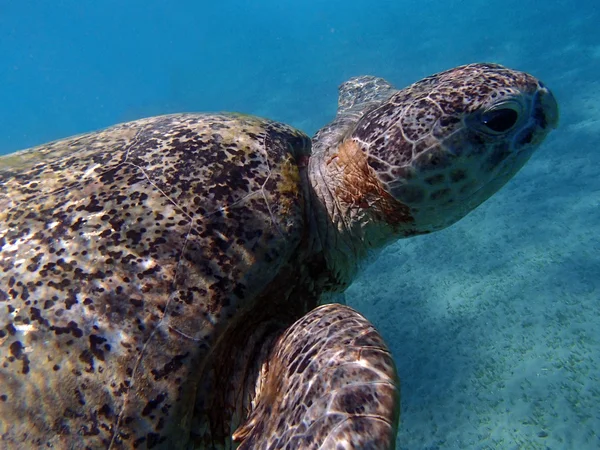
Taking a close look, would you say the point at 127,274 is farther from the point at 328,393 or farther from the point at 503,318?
the point at 503,318

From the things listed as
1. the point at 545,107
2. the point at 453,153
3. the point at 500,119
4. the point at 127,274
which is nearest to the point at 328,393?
the point at 127,274

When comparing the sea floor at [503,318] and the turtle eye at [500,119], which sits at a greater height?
the turtle eye at [500,119]

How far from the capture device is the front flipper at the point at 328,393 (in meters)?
1.15

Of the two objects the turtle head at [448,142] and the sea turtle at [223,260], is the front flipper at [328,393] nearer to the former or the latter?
the sea turtle at [223,260]

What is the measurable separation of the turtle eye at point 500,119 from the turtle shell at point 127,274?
1093 mm

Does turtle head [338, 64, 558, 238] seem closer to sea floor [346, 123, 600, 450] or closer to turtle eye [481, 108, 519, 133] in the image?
turtle eye [481, 108, 519, 133]

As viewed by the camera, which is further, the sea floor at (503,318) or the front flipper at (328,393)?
the sea floor at (503,318)

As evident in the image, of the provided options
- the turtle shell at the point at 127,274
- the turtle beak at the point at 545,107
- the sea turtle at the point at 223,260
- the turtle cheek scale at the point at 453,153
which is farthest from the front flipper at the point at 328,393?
the turtle beak at the point at 545,107

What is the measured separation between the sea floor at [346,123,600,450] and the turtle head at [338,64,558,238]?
3.14 m

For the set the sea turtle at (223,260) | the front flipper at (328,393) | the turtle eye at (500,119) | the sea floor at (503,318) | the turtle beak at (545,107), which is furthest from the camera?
the sea floor at (503,318)

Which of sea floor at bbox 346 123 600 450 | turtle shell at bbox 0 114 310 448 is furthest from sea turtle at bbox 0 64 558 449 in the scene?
sea floor at bbox 346 123 600 450

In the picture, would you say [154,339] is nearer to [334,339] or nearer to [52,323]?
[52,323]

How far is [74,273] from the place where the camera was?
1508mm

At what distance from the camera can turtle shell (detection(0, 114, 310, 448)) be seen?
1.37 m
